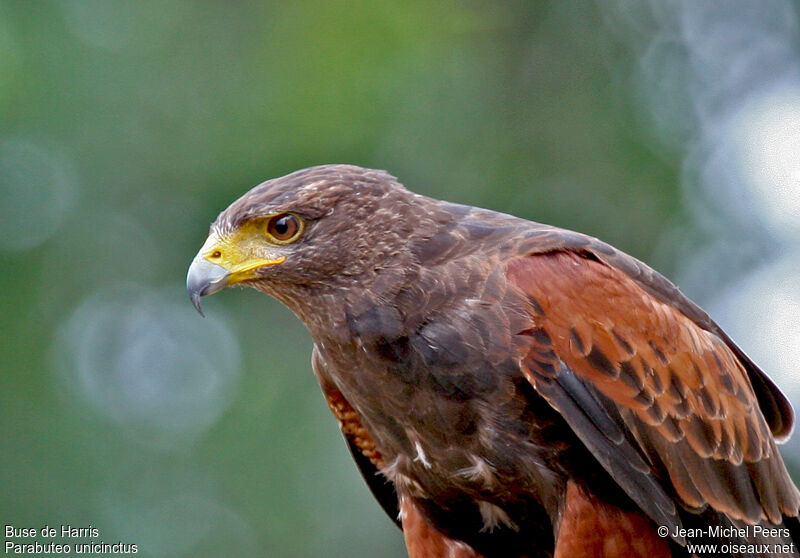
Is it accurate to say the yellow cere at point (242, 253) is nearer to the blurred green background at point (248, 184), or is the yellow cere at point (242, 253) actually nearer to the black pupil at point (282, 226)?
the black pupil at point (282, 226)

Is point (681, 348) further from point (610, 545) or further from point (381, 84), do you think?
point (381, 84)

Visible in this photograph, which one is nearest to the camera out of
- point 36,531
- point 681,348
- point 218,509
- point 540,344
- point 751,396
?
point 540,344

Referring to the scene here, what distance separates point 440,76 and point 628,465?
8205mm

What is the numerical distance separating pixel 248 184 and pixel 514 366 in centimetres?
675

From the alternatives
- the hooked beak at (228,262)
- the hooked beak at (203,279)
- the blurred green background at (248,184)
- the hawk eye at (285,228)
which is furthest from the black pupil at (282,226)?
the blurred green background at (248,184)

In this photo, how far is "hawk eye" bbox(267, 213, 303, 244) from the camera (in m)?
4.57

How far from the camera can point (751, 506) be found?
4754 mm

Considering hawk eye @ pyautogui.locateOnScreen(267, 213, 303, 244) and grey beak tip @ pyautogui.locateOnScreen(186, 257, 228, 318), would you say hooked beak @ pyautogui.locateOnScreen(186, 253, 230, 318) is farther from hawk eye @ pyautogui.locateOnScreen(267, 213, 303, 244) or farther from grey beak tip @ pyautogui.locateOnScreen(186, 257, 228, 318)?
hawk eye @ pyautogui.locateOnScreen(267, 213, 303, 244)

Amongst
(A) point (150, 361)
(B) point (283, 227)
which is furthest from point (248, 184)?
(B) point (283, 227)

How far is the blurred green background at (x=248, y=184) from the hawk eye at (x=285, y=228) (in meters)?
5.88

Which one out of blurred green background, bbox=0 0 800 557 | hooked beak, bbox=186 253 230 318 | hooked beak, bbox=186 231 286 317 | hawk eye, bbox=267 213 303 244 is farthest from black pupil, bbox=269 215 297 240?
blurred green background, bbox=0 0 800 557

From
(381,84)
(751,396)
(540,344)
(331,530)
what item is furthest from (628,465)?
(381,84)

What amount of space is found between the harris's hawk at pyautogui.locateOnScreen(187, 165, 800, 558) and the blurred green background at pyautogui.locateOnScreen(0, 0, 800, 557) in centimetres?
569

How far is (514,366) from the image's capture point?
4.33 metres
